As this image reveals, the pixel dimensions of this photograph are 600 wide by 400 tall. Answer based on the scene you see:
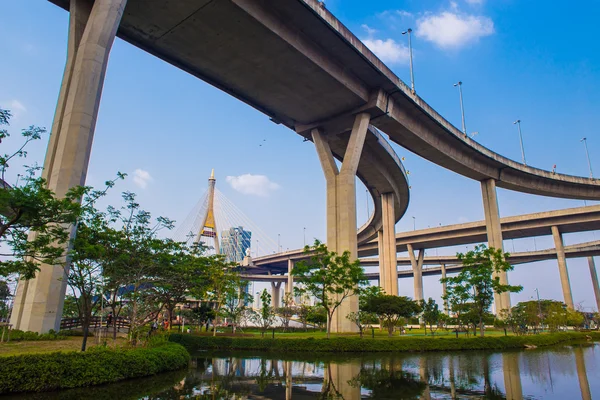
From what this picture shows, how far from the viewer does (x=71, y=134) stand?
18297 millimetres

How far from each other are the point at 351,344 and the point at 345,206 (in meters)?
12.2

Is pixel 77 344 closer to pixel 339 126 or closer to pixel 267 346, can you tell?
pixel 267 346

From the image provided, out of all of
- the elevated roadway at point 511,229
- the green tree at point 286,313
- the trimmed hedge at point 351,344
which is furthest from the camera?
the elevated roadway at point 511,229

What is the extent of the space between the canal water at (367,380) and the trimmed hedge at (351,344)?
12.3ft

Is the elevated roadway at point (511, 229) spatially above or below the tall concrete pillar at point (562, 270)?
above

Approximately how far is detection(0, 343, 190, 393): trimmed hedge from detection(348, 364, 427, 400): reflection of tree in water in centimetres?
684

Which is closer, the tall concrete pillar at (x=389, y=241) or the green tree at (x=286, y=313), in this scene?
the green tree at (x=286, y=313)

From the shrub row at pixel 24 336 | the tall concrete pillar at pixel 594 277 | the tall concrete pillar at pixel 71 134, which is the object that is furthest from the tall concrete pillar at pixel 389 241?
the tall concrete pillar at pixel 594 277

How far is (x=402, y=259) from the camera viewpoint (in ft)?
298

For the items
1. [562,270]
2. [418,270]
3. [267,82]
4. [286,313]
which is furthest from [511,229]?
[267,82]

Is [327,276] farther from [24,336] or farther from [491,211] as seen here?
[491,211]

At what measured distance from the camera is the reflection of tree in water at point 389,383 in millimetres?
11047

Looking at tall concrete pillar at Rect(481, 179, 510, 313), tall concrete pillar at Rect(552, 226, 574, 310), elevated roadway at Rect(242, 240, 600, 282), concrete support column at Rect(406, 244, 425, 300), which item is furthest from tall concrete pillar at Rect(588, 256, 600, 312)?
tall concrete pillar at Rect(481, 179, 510, 313)

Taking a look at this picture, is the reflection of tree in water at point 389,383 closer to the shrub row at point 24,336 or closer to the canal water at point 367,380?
the canal water at point 367,380
